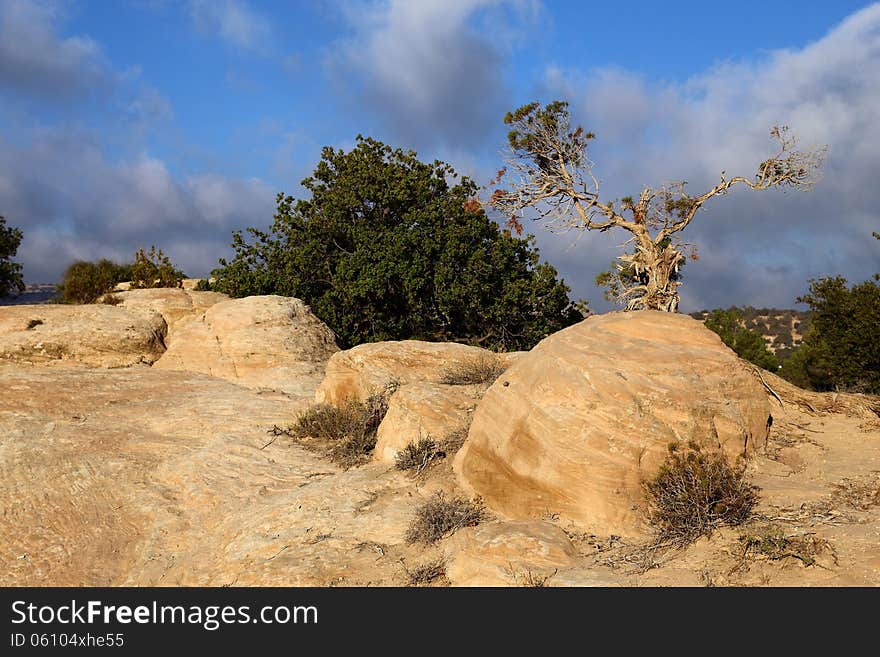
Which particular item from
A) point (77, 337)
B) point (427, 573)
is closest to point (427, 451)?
point (427, 573)

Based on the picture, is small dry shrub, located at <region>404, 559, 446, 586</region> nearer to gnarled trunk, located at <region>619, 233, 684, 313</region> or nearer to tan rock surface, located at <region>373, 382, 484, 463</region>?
tan rock surface, located at <region>373, 382, 484, 463</region>

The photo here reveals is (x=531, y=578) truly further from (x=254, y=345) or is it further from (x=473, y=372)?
(x=254, y=345)

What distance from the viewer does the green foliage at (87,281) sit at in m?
22.8

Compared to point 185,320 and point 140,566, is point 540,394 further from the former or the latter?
point 185,320

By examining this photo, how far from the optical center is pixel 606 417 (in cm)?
757

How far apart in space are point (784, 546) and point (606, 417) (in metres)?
2.15

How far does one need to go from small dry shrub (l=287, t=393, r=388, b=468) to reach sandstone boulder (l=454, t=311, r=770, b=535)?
256 centimetres

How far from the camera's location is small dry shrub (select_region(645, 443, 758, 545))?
6785mm

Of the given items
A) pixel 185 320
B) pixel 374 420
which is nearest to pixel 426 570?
pixel 374 420

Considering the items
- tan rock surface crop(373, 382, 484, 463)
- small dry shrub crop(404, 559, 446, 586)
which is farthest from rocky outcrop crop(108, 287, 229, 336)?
small dry shrub crop(404, 559, 446, 586)

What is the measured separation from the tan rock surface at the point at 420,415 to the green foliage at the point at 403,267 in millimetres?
10628

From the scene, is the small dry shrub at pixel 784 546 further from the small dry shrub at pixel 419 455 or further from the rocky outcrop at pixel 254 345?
A: the rocky outcrop at pixel 254 345

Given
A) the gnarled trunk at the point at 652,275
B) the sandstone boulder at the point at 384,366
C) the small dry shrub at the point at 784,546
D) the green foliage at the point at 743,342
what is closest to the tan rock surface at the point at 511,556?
the small dry shrub at the point at 784,546

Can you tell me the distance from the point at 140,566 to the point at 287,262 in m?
15.9
